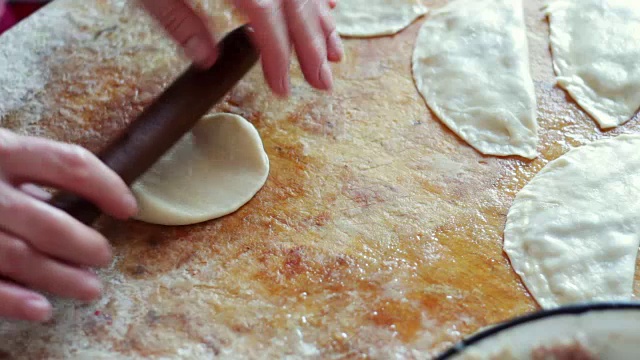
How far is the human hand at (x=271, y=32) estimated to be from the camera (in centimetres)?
119

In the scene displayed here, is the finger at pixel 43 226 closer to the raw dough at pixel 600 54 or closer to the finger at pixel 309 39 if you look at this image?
the finger at pixel 309 39

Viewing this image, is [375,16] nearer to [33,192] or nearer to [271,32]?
[271,32]

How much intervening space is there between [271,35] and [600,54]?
0.94 meters

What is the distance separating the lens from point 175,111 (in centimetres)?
122

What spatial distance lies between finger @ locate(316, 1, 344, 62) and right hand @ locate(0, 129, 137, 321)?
0.60m

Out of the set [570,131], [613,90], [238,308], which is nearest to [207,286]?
[238,308]

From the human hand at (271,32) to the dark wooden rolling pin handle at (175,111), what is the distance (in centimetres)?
4

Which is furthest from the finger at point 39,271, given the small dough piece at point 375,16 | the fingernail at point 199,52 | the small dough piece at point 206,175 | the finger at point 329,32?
the small dough piece at point 375,16

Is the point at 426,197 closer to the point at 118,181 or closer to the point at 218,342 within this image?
the point at 218,342

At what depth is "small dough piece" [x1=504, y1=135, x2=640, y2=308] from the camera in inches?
45.8

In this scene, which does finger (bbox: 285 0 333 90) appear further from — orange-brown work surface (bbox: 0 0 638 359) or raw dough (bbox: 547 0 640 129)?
raw dough (bbox: 547 0 640 129)

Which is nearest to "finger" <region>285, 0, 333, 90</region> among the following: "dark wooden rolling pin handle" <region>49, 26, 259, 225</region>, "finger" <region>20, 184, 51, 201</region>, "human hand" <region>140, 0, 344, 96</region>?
"human hand" <region>140, 0, 344, 96</region>

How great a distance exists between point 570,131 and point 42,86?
4.43 feet

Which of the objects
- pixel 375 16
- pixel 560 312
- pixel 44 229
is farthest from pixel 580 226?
pixel 44 229
